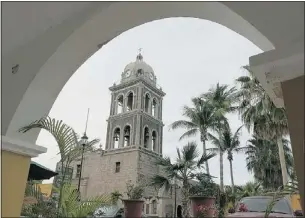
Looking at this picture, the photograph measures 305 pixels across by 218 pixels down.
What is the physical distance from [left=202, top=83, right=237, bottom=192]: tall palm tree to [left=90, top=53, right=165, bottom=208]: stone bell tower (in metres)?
6.17

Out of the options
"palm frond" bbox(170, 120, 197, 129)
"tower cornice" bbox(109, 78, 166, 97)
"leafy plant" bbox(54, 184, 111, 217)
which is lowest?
"leafy plant" bbox(54, 184, 111, 217)

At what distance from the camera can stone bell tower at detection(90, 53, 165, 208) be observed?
21.1 m

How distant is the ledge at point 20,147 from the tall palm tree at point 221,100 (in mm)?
15033

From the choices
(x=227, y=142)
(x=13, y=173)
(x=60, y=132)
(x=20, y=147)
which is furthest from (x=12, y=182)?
(x=227, y=142)

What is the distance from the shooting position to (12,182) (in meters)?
1.86

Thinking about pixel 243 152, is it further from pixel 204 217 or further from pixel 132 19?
pixel 132 19

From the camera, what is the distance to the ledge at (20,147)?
185cm

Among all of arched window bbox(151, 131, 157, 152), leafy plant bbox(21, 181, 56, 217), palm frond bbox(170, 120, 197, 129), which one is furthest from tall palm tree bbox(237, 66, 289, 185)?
arched window bbox(151, 131, 157, 152)

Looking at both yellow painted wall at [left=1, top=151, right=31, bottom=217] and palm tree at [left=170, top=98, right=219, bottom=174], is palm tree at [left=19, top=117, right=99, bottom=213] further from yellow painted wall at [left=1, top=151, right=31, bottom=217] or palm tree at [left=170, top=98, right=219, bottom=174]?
palm tree at [left=170, top=98, right=219, bottom=174]

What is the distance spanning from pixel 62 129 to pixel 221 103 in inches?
610

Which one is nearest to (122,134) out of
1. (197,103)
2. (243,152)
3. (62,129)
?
(197,103)

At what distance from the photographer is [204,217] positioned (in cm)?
385

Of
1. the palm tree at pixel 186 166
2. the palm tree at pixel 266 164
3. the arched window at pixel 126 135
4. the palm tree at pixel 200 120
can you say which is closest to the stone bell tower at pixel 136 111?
the arched window at pixel 126 135

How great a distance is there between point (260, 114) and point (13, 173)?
11.3 m
